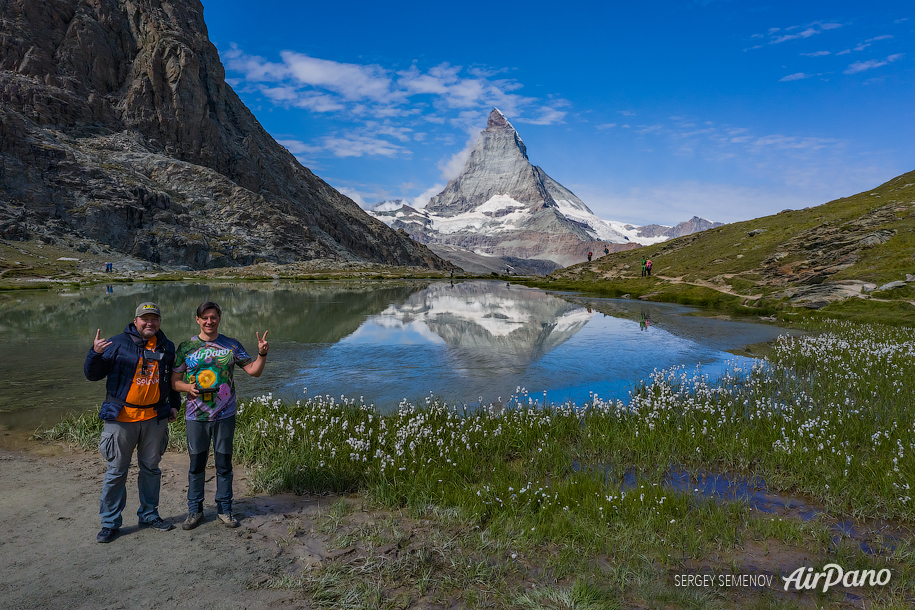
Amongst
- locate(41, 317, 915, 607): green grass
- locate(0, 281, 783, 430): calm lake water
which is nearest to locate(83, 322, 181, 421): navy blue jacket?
locate(41, 317, 915, 607): green grass

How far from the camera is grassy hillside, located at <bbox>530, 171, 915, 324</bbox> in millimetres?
33969

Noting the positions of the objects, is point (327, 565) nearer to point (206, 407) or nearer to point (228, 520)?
point (228, 520)

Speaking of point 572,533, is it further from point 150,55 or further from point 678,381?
point 150,55

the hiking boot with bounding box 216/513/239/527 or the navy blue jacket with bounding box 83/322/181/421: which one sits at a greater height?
the navy blue jacket with bounding box 83/322/181/421

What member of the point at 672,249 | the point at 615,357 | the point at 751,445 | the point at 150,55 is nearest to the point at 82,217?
the point at 150,55

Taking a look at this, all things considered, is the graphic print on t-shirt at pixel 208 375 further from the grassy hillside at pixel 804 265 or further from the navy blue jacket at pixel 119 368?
the grassy hillside at pixel 804 265

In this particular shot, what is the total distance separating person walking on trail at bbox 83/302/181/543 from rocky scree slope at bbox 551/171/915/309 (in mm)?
39371

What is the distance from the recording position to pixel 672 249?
82000 millimetres

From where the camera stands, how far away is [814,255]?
4588cm

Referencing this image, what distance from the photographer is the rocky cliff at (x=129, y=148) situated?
122 meters

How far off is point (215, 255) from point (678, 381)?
139829 millimetres

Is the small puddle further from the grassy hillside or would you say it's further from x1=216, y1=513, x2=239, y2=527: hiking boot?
the grassy hillside

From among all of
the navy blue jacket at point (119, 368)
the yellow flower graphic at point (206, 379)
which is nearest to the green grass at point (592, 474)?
the yellow flower graphic at point (206, 379)

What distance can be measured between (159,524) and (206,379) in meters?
2.21
